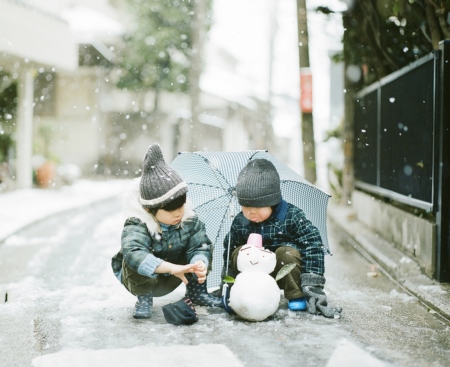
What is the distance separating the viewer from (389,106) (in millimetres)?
9477

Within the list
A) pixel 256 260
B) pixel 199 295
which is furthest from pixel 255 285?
pixel 199 295

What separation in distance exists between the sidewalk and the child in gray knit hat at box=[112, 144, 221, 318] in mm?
2063

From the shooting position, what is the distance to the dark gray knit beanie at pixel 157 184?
463 cm

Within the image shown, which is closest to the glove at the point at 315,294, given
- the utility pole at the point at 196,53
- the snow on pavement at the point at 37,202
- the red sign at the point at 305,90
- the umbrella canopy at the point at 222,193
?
the umbrella canopy at the point at 222,193

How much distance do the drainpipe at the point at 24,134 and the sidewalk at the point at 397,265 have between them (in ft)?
35.0

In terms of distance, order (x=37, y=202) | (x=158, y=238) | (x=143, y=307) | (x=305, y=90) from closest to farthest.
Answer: (x=158, y=238)
(x=143, y=307)
(x=37, y=202)
(x=305, y=90)

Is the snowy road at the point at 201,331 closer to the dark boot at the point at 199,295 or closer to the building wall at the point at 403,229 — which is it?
the dark boot at the point at 199,295

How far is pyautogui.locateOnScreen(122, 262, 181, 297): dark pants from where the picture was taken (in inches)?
187

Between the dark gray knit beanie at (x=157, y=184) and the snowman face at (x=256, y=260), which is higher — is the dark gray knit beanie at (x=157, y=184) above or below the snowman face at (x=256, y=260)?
above

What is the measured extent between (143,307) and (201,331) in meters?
0.59

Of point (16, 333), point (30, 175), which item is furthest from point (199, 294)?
point (30, 175)

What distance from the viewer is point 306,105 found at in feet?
55.2

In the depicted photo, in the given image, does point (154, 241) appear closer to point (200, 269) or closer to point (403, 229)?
point (200, 269)

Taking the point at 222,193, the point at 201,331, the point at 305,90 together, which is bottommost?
the point at 201,331
